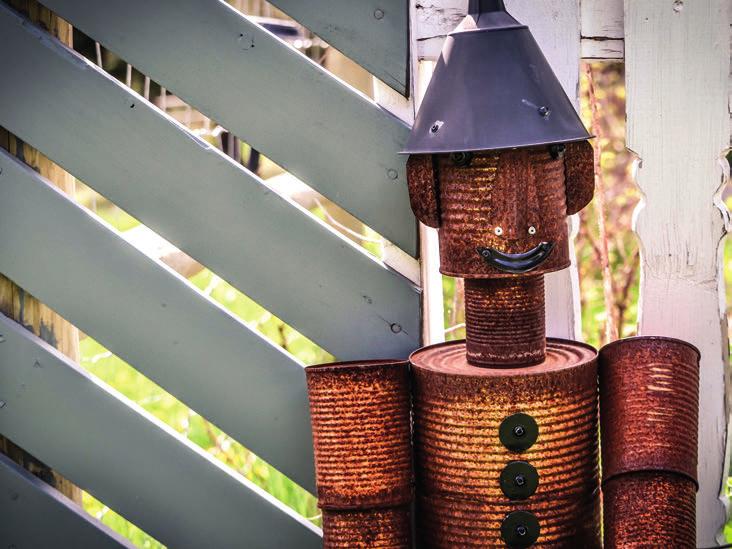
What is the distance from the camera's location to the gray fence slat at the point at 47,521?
2.31 meters

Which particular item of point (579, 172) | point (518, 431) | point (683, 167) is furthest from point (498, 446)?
point (683, 167)

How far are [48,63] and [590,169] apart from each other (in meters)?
1.20

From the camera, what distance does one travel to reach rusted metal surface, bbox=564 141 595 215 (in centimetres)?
182

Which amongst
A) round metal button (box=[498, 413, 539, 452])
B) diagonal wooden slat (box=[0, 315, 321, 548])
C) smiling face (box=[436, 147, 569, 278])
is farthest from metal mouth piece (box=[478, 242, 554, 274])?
diagonal wooden slat (box=[0, 315, 321, 548])

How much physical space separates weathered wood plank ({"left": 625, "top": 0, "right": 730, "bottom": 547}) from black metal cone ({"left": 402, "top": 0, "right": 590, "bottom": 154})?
15.3 inches

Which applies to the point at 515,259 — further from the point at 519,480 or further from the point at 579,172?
the point at 519,480

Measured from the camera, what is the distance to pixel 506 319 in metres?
1.82

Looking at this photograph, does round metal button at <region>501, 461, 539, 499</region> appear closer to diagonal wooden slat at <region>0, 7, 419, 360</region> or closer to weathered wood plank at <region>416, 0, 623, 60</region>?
diagonal wooden slat at <region>0, 7, 419, 360</region>

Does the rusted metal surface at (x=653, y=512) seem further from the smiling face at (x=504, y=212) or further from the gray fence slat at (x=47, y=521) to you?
the gray fence slat at (x=47, y=521)

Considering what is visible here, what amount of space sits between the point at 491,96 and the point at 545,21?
0.46 metres

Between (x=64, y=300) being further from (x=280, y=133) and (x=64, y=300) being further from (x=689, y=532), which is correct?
(x=689, y=532)

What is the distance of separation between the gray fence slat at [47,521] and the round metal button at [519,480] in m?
0.99

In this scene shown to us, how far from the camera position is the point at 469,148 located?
166cm

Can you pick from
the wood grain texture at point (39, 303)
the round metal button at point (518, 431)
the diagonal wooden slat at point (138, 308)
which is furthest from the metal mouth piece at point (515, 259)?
the wood grain texture at point (39, 303)
